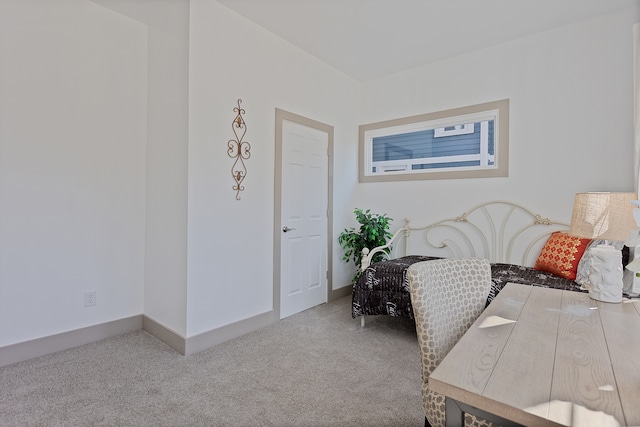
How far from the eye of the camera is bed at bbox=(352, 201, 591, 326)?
8.82 ft

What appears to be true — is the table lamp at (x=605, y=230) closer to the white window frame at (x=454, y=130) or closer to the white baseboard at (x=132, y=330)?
the white window frame at (x=454, y=130)

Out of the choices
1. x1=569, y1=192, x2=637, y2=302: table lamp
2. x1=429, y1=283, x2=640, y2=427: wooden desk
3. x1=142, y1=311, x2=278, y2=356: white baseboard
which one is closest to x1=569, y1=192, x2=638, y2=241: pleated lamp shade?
x1=569, y1=192, x2=637, y2=302: table lamp

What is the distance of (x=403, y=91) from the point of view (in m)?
3.87

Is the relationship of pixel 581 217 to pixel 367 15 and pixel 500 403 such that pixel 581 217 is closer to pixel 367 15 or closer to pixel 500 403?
pixel 500 403

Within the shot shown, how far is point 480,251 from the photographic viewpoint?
332cm

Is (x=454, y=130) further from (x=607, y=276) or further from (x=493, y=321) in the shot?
(x=493, y=321)

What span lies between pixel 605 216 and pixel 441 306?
94cm

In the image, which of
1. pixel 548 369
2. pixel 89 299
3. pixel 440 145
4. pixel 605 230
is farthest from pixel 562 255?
pixel 89 299

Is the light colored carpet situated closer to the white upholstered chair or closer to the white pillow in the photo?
the white upholstered chair

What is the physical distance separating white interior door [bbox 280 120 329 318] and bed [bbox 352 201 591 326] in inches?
26.0

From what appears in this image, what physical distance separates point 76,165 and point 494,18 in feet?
12.2

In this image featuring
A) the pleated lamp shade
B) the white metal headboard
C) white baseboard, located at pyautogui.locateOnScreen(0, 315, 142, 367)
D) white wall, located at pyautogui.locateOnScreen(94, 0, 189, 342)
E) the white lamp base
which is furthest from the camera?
the white metal headboard

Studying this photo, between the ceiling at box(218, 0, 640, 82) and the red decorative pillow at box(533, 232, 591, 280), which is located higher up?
the ceiling at box(218, 0, 640, 82)

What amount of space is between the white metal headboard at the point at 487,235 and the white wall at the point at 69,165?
2274 mm
